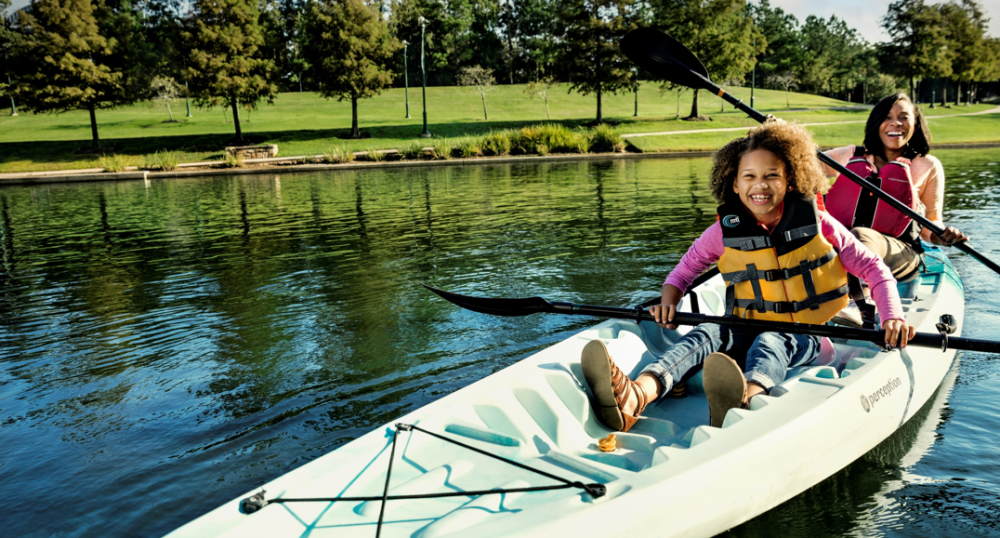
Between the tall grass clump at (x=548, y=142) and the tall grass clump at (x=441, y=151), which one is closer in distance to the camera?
the tall grass clump at (x=441, y=151)

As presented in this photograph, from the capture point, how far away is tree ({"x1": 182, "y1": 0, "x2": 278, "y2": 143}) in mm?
32719

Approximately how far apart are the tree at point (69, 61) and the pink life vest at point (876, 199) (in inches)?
1344

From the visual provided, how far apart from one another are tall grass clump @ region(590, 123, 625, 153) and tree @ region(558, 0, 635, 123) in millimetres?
9026

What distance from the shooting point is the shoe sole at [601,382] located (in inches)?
131

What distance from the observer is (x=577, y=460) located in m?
2.98

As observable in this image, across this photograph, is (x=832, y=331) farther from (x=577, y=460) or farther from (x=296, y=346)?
(x=296, y=346)

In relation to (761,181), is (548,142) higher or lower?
higher

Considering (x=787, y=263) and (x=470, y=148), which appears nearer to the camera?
(x=787, y=263)

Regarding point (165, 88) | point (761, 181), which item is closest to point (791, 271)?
point (761, 181)

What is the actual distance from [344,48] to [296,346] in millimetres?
31892

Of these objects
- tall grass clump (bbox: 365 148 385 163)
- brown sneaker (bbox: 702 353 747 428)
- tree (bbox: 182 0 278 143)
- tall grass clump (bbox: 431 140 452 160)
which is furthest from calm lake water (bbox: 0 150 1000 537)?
tree (bbox: 182 0 278 143)

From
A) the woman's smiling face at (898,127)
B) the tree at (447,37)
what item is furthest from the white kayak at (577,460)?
the tree at (447,37)

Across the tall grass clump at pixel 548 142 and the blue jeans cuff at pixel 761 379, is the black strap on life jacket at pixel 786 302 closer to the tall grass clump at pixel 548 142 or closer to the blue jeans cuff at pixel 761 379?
the blue jeans cuff at pixel 761 379

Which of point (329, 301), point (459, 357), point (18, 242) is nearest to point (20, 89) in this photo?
point (18, 242)
